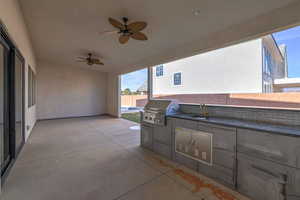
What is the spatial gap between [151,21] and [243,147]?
111 inches

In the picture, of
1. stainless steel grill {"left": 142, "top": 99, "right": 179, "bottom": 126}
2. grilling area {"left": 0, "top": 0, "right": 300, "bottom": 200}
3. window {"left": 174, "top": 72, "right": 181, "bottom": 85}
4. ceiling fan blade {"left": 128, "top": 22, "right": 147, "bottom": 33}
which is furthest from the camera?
window {"left": 174, "top": 72, "right": 181, "bottom": 85}

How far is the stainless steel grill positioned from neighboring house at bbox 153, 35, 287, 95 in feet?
4.99

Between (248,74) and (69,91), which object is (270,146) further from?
(69,91)

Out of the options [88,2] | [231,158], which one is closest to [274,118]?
[231,158]

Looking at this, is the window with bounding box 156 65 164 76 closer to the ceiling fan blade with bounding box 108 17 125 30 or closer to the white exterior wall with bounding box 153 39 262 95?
the white exterior wall with bounding box 153 39 262 95

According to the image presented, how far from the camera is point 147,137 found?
3154 mm

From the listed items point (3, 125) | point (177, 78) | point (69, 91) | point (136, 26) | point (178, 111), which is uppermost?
point (136, 26)

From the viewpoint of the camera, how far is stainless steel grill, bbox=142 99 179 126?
2746 millimetres

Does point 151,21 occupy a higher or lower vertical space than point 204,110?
higher

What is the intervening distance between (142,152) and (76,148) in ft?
5.12

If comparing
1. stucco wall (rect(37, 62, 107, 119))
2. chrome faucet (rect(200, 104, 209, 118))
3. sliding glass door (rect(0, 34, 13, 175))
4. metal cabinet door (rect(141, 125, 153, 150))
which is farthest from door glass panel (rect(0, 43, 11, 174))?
stucco wall (rect(37, 62, 107, 119))

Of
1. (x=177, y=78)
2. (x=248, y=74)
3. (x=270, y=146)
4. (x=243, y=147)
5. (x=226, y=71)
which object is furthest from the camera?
(x=177, y=78)

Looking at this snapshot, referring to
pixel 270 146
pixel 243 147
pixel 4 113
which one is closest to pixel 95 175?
pixel 4 113

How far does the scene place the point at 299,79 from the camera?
2.50 metres
